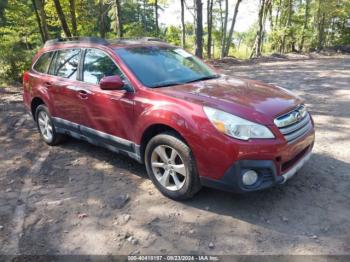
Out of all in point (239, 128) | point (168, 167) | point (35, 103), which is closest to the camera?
point (239, 128)

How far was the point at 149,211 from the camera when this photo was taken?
4.06 m

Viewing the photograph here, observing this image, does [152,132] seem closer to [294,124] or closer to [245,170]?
[245,170]

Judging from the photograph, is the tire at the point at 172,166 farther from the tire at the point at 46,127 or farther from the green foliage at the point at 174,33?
the green foliage at the point at 174,33

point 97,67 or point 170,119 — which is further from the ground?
point 97,67

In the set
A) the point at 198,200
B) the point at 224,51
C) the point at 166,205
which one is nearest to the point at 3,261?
the point at 166,205

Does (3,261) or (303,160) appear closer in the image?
(3,261)

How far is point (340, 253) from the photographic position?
318cm

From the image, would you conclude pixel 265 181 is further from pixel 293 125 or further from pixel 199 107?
pixel 199 107

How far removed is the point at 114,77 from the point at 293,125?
2.16 m

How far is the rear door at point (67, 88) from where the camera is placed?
207 inches

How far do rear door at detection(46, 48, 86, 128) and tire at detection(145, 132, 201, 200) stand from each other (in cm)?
153

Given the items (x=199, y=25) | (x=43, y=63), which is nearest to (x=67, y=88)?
(x=43, y=63)

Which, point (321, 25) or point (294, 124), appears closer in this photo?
point (294, 124)

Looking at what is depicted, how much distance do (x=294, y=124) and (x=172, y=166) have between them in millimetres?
1442
